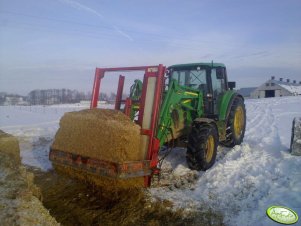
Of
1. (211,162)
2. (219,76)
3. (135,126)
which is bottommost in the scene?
(211,162)

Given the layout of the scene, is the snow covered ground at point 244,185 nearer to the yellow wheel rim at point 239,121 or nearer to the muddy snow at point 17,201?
the yellow wheel rim at point 239,121

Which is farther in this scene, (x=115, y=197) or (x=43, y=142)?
(x=43, y=142)

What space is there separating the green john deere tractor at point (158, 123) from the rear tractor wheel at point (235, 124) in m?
0.03

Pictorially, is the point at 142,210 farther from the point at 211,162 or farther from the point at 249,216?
the point at 211,162

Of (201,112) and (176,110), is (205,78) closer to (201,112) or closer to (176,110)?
(201,112)

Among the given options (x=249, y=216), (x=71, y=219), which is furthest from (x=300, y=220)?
(x=71, y=219)

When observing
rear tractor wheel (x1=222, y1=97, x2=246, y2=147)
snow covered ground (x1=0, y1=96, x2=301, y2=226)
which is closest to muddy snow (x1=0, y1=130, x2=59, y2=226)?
snow covered ground (x1=0, y1=96, x2=301, y2=226)

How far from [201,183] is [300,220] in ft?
7.27

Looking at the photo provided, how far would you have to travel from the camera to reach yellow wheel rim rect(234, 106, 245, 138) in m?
9.62

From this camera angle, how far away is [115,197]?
5730 mm

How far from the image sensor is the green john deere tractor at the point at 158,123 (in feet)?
17.7

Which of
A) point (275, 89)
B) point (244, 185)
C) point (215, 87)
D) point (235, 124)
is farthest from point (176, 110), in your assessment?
point (275, 89)

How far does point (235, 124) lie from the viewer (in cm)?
962

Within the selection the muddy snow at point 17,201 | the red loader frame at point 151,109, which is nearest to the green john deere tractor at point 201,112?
the red loader frame at point 151,109
